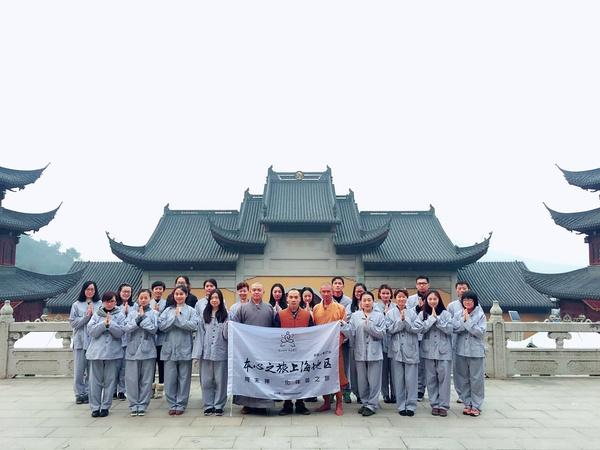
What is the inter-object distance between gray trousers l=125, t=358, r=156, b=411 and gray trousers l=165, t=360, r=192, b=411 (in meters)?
0.24

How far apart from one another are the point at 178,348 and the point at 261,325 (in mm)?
1238

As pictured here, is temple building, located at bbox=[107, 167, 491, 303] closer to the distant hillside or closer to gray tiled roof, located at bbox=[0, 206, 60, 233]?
gray tiled roof, located at bbox=[0, 206, 60, 233]

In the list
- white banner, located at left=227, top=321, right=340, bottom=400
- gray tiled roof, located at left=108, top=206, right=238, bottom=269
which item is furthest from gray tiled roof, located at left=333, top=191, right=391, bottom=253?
white banner, located at left=227, top=321, right=340, bottom=400

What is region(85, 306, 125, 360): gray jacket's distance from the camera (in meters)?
6.26

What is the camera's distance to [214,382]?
21.2 ft

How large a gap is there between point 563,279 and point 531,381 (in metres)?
10.7

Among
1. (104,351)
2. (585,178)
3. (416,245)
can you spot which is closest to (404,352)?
(104,351)

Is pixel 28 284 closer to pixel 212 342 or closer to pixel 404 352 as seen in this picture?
pixel 212 342

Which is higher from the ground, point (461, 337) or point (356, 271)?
point (356, 271)

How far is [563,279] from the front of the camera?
17766 millimetres

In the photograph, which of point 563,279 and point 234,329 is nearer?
point 234,329

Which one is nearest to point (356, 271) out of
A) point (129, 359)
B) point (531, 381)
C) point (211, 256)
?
point (211, 256)

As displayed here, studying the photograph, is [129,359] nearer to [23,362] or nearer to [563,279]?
[23,362]

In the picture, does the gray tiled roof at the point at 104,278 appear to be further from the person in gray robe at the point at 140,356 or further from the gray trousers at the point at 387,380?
the gray trousers at the point at 387,380
